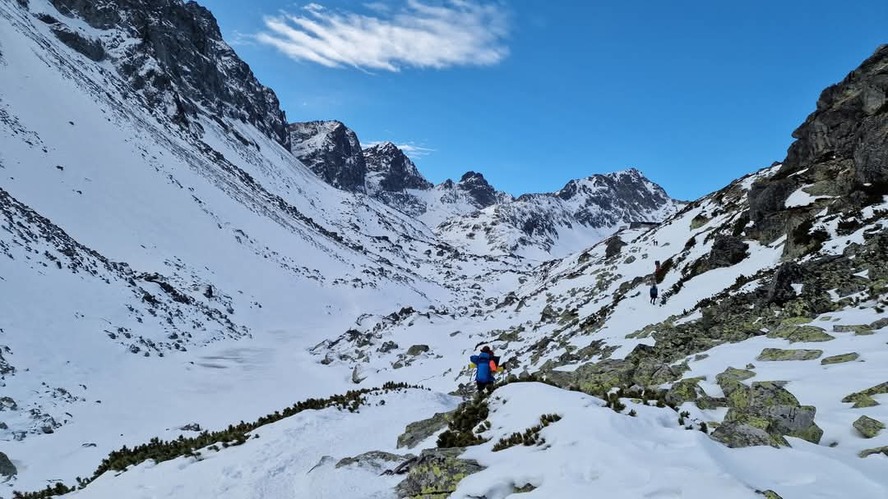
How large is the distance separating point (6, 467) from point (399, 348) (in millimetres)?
27989

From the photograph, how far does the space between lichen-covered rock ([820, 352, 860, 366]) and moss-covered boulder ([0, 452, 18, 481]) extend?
2090 cm

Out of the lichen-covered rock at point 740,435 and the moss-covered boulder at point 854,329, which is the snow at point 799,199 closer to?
the moss-covered boulder at point 854,329

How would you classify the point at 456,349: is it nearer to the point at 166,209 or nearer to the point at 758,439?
the point at 758,439

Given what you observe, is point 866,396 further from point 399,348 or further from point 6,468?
point 399,348

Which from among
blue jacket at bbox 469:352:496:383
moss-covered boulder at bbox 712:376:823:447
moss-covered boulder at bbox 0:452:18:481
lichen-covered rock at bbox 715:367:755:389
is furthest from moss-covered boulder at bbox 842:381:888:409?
moss-covered boulder at bbox 0:452:18:481

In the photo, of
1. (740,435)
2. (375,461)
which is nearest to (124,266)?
(375,461)

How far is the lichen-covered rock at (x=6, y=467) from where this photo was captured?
13.2 meters

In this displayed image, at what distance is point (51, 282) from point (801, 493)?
32782 mm

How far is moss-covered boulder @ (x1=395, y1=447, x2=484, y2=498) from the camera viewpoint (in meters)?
7.95

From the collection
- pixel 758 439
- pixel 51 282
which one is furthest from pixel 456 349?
pixel 758 439

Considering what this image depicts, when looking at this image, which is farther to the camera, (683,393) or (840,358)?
(840,358)

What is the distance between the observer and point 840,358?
11117mm

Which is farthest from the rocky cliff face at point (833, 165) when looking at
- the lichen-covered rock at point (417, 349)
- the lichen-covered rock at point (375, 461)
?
the lichen-covered rock at point (417, 349)

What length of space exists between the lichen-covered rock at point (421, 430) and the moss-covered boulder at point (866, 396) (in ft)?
26.9
